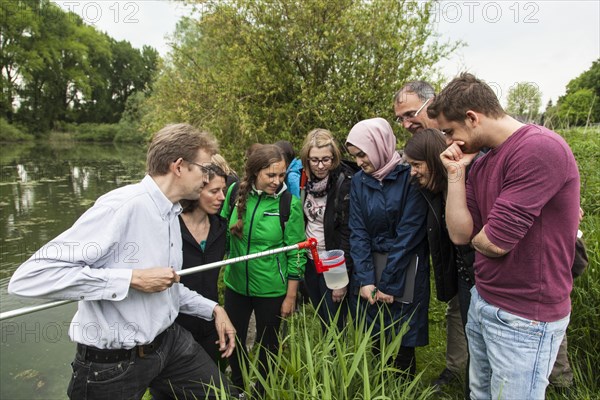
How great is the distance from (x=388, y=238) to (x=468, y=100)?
1.23m

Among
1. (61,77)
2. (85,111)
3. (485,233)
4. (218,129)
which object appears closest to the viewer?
(485,233)

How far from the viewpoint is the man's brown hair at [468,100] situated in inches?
66.3

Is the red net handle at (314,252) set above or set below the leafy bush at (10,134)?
above

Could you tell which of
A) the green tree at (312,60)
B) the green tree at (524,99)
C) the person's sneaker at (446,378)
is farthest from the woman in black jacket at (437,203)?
the green tree at (312,60)

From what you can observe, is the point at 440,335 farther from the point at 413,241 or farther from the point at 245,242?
the point at 245,242

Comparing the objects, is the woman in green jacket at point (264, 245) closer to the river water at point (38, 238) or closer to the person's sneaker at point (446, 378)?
the person's sneaker at point (446, 378)

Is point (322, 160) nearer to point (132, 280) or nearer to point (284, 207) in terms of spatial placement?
point (284, 207)

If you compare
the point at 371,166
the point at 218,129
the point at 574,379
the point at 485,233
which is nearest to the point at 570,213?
the point at 485,233

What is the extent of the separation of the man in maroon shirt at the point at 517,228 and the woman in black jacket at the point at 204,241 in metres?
1.61

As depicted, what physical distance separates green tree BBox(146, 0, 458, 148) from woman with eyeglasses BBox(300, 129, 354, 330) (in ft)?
9.44

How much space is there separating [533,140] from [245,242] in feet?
6.77

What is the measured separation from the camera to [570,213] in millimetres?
1585

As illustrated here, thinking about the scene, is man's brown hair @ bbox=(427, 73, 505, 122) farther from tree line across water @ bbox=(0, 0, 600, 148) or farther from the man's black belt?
tree line across water @ bbox=(0, 0, 600, 148)

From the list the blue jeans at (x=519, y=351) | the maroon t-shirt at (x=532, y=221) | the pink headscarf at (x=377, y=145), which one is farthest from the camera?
the pink headscarf at (x=377, y=145)
